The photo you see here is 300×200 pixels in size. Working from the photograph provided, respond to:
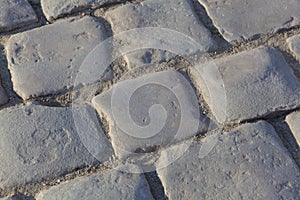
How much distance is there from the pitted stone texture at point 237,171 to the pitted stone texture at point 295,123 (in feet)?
0.21

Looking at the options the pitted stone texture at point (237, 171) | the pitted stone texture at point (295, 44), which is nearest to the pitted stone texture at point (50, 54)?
the pitted stone texture at point (237, 171)

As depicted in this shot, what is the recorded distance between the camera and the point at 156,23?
205 cm

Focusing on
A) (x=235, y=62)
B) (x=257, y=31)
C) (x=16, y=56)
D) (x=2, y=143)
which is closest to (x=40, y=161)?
(x=2, y=143)

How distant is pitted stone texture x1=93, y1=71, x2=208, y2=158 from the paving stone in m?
0.07

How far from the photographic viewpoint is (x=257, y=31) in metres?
2.01

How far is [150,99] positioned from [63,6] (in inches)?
22.1

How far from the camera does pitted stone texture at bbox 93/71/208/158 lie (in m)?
1.76

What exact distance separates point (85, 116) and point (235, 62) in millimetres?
542

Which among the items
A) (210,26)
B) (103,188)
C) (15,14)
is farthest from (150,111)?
(15,14)

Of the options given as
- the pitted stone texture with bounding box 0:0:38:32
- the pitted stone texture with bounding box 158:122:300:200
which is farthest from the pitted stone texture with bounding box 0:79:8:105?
the pitted stone texture with bounding box 158:122:300:200

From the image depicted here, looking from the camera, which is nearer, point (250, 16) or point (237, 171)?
point (237, 171)

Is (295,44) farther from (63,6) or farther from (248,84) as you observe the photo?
(63,6)

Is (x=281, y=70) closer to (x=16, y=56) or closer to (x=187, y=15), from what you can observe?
(x=187, y=15)

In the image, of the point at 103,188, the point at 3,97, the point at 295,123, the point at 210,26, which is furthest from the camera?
the point at 210,26
